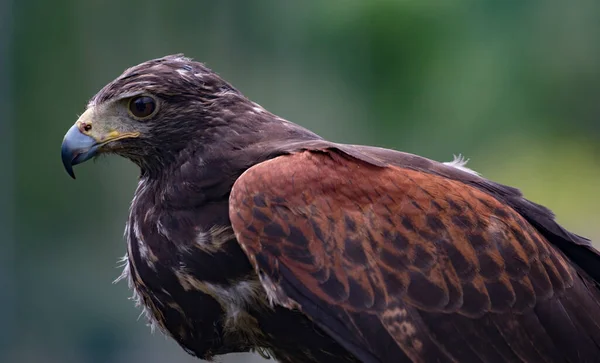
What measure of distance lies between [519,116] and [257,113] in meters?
7.32

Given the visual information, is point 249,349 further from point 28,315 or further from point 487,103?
point 487,103

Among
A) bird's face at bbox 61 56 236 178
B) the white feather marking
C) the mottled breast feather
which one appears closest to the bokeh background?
bird's face at bbox 61 56 236 178

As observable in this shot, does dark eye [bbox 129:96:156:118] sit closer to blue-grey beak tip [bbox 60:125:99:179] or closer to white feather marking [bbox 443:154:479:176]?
blue-grey beak tip [bbox 60:125:99:179]

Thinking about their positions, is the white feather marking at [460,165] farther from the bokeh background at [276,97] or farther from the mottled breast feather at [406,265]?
the bokeh background at [276,97]

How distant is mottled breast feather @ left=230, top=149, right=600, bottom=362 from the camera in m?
2.75

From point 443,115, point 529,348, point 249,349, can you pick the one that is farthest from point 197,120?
point 443,115

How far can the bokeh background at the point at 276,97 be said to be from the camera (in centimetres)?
658

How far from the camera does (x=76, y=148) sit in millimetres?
3086

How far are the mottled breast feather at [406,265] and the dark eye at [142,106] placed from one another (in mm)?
523

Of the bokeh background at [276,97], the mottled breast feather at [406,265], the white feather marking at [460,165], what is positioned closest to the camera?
the mottled breast feather at [406,265]

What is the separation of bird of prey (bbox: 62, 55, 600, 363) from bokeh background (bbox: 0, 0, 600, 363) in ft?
7.10

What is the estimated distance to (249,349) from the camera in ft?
10.5

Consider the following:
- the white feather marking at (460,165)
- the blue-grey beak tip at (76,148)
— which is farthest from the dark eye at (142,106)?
the white feather marking at (460,165)

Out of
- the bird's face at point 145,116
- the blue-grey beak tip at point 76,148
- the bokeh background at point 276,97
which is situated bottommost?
the bokeh background at point 276,97
